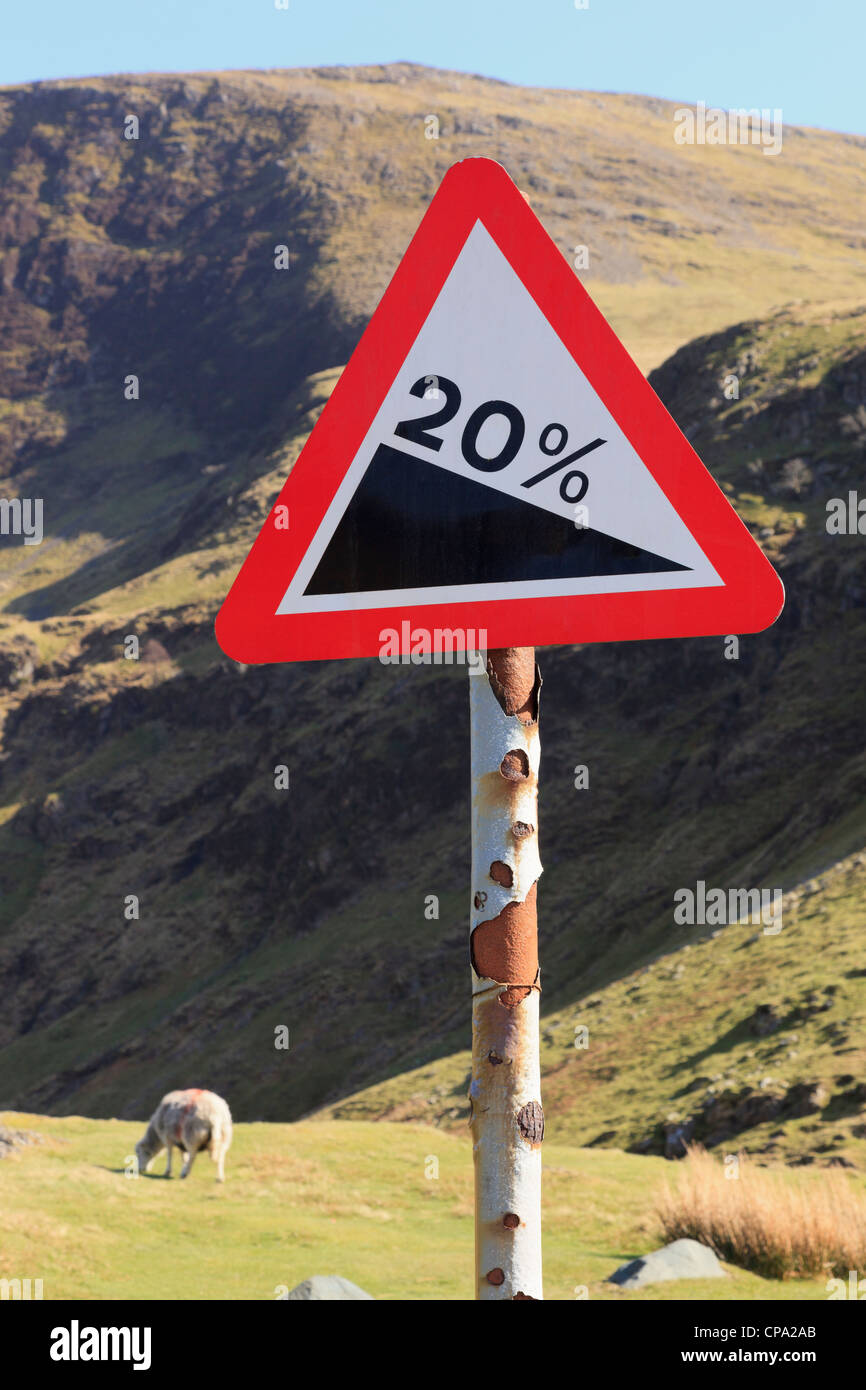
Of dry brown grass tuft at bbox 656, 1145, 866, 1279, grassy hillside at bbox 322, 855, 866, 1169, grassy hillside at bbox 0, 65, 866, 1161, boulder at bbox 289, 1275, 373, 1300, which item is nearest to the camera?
boulder at bbox 289, 1275, 373, 1300

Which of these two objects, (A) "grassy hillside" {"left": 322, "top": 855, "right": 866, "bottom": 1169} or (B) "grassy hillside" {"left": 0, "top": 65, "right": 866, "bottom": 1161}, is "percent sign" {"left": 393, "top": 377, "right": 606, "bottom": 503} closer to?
(A) "grassy hillside" {"left": 322, "top": 855, "right": 866, "bottom": 1169}

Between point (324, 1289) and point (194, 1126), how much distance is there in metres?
8.25

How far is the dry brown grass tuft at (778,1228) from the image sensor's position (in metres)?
11.8

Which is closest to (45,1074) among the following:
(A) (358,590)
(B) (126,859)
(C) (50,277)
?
(B) (126,859)

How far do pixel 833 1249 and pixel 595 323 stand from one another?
10846 mm

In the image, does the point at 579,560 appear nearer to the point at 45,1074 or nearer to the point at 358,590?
the point at 358,590

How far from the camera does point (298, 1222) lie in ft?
A: 50.3

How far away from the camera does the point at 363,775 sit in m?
68.2

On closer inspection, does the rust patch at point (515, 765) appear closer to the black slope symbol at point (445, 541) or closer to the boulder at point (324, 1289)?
the black slope symbol at point (445, 541)

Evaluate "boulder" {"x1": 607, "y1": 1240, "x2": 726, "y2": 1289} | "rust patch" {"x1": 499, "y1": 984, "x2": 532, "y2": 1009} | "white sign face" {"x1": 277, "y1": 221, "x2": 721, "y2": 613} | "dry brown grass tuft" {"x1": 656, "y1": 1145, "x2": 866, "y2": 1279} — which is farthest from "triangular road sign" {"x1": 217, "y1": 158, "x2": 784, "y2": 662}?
"dry brown grass tuft" {"x1": 656, "y1": 1145, "x2": 866, "y2": 1279}

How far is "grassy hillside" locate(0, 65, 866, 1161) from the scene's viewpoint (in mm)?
50000
